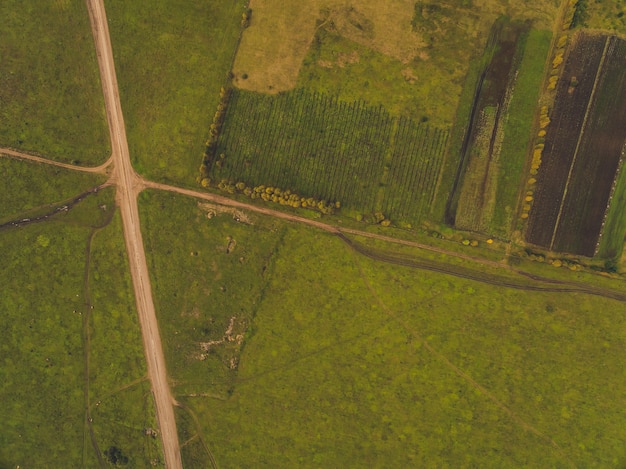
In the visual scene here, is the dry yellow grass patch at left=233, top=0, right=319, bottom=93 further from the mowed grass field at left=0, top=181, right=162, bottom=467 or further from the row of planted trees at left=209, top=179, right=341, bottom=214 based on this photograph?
the mowed grass field at left=0, top=181, right=162, bottom=467

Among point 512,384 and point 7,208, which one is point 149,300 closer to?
point 7,208

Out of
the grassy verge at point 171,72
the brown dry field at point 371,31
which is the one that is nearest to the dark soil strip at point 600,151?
the brown dry field at point 371,31

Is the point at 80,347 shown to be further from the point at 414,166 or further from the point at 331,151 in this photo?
the point at 414,166

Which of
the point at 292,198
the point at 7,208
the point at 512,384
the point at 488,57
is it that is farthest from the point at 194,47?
the point at 512,384

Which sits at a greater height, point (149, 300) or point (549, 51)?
point (549, 51)

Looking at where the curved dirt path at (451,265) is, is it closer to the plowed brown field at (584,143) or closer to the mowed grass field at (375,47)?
the plowed brown field at (584,143)

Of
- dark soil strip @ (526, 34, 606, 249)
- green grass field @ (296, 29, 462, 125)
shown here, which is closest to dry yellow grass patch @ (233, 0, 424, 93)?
green grass field @ (296, 29, 462, 125)

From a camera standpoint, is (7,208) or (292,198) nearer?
(292,198)
